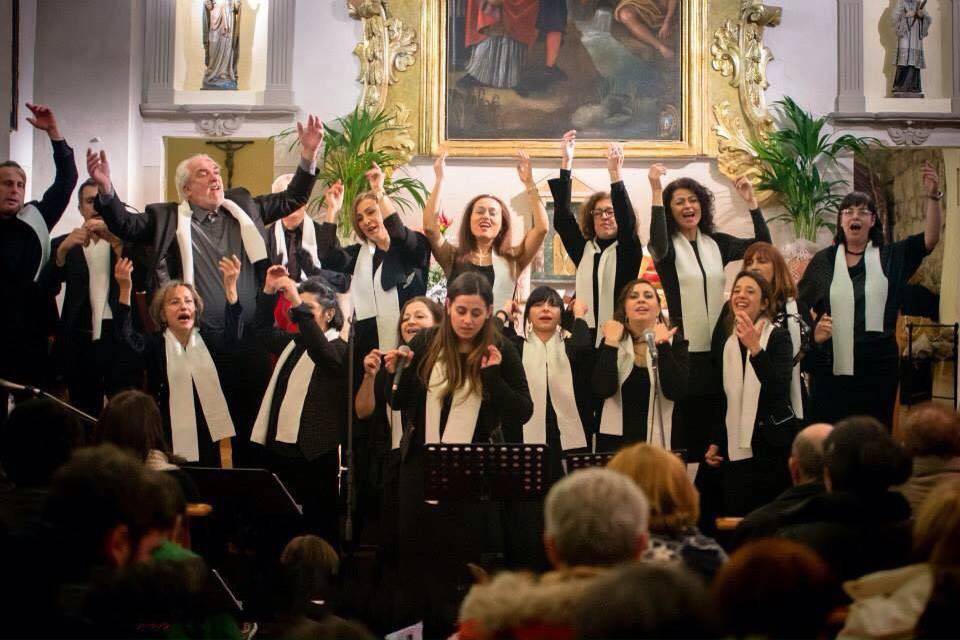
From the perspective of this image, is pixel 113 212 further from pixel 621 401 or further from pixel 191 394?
pixel 621 401

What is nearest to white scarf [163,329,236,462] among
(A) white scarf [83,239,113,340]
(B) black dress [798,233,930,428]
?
(A) white scarf [83,239,113,340]

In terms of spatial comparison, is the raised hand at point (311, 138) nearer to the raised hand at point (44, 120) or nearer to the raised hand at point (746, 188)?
the raised hand at point (44, 120)

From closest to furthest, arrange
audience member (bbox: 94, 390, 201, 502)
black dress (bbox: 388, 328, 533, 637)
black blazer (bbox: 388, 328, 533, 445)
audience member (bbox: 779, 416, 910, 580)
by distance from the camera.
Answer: audience member (bbox: 779, 416, 910, 580) → audience member (bbox: 94, 390, 201, 502) → black dress (bbox: 388, 328, 533, 637) → black blazer (bbox: 388, 328, 533, 445)

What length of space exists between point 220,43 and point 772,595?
9249 millimetres

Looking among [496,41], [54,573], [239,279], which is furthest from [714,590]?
[496,41]

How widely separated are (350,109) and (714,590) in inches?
342

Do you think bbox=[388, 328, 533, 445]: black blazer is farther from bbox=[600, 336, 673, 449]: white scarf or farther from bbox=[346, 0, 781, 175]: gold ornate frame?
bbox=[346, 0, 781, 175]: gold ornate frame

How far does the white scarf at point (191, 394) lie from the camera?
675 cm

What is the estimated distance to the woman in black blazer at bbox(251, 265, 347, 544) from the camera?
6.62 meters

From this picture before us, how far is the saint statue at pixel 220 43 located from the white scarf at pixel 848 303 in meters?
5.65

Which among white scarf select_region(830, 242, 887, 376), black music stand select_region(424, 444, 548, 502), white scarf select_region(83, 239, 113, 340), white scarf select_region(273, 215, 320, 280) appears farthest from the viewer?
white scarf select_region(273, 215, 320, 280)

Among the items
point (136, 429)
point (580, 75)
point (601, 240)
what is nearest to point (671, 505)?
point (136, 429)

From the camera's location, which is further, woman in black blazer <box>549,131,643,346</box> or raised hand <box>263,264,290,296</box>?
woman in black blazer <box>549,131,643,346</box>

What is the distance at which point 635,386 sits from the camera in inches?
262
